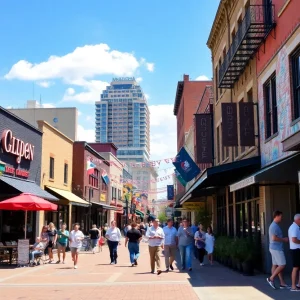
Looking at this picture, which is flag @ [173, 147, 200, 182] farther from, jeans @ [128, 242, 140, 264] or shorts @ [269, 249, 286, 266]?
shorts @ [269, 249, 286, 266]

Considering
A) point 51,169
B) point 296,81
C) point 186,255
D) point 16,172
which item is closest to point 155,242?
point 186,255

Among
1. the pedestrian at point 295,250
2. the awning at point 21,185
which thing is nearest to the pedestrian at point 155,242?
the pedestrian at point 295,250

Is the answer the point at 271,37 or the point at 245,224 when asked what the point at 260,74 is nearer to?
the point at 271,37

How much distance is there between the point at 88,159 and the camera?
119 ft

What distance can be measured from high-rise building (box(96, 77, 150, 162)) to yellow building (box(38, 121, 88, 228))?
109905 millimetres

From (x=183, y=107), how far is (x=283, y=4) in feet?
140

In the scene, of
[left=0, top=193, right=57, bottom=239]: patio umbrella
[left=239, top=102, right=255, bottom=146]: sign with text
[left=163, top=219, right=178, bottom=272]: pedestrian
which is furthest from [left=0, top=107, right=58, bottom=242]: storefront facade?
[left=239, top=102, right=255, bottom=146]: sign with text

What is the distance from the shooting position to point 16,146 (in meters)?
22.0

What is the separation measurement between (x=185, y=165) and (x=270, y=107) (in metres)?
14.7

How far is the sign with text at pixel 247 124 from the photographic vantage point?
16.8m

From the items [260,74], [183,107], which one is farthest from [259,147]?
[183,107]

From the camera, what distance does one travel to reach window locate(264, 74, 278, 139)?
49.4 ft

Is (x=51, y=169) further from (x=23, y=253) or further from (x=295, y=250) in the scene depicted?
(x=295, y=250)

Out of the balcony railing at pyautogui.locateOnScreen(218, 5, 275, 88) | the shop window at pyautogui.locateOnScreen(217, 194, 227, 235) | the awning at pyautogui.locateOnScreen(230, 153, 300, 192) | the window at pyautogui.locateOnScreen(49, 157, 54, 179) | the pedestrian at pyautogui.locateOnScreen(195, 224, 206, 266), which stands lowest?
the pedestrian at pyautogui.locateOnScreen(195, 224, 206, 266)
